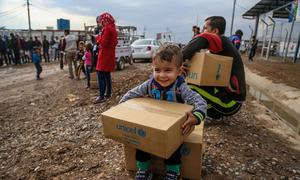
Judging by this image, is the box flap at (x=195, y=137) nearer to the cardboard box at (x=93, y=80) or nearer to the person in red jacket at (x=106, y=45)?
the person in red jacket at (x=106, y=45)

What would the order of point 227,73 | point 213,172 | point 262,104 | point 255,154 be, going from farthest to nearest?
1. point 262,104
2. point 227,73
3. point 255,154
4. point 213,172

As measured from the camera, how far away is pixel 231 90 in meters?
3.40

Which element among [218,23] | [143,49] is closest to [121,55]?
[143,49]

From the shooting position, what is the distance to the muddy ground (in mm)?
2533

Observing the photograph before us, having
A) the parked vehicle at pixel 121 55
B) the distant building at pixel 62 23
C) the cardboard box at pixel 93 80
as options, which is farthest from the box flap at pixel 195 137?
the distant building at pixel 62 23

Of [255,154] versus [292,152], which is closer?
[255,154]

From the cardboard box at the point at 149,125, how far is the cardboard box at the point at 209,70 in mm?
1315

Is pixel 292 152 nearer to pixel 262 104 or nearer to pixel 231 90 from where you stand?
pixel 231 90

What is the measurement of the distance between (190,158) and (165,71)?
2.76 ft

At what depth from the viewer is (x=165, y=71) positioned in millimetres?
2023

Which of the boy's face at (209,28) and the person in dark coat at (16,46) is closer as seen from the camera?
the boy's face at (209,28)

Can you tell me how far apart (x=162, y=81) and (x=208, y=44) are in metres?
1.49

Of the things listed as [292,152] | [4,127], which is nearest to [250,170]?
[292,152]

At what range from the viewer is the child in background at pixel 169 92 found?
1.95m
